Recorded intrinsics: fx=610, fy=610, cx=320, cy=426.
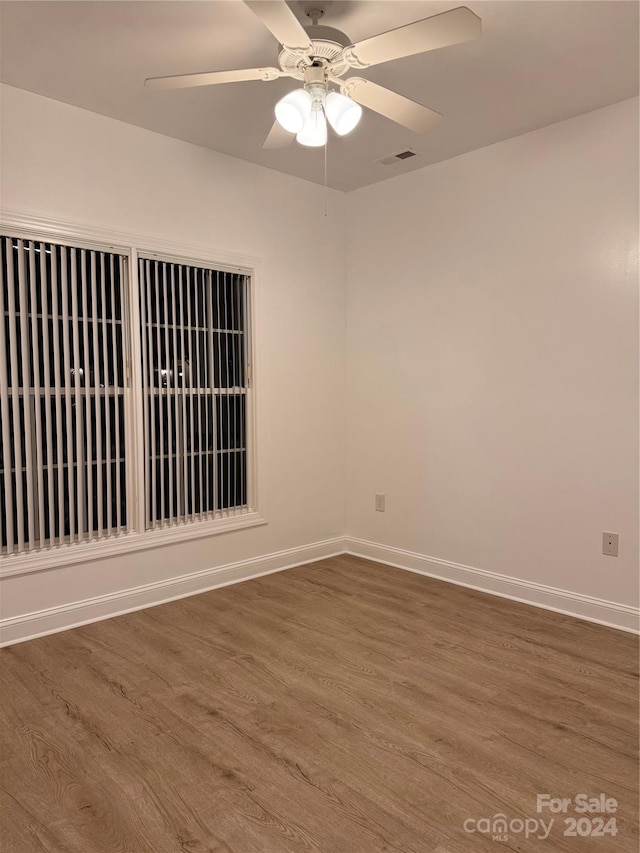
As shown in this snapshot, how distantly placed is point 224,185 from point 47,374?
1.63 meters

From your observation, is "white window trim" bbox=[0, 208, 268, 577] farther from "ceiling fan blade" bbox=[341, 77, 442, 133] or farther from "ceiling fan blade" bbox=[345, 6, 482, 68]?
"ceiling fan blade" bbox=[345, 6, 482, 68]

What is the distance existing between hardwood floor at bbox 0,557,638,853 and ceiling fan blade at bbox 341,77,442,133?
91.2 inches

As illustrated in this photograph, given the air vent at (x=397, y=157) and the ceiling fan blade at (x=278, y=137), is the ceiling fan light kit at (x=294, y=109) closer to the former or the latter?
the ceiling fan blade at (x=278, y=137)

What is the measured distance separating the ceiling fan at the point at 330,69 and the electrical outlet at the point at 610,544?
2.22 metres

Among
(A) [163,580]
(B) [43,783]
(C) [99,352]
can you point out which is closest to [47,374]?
(C) [99,352]

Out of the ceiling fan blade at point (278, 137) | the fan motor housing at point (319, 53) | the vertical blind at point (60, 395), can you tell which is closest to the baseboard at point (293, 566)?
the vertical blind at point (60, 395)

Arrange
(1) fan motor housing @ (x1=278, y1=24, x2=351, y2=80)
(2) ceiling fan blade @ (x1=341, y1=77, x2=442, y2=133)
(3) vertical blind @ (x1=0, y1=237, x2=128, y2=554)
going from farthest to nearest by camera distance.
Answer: (3) vertical blind @ (x1=0, y1=237, x2=128, y2=554)
(2) ceiling fan blade @ (x1=341, y1=77, x2=442, y2=133)
(1) fan motor housing @ (x1=278, y1=24, x2=351, y2=80)

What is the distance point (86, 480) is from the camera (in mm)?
3279

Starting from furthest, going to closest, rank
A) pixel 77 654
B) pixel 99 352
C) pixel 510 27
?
pixel 99 352 → pixel 77 654 → pixel 510 27

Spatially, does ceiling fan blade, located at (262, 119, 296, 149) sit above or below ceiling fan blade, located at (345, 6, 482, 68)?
above

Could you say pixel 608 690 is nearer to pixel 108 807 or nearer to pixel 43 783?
pixel 108 807

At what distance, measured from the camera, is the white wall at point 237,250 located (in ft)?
10.0

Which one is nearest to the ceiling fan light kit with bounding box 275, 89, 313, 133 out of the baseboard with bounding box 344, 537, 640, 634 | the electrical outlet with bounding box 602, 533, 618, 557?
the electrical outlet with bounding box 602, 533, 618, 557

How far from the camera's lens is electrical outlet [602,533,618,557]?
3.19 meters
